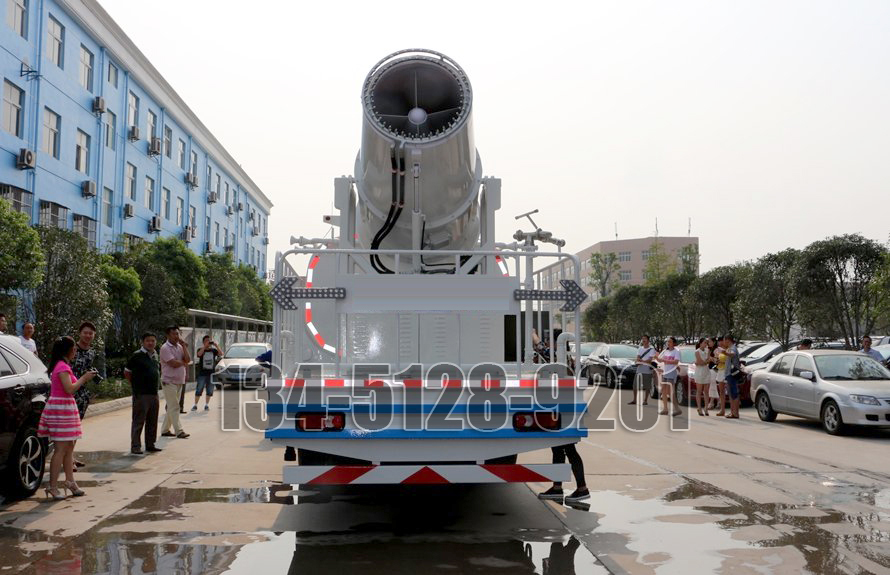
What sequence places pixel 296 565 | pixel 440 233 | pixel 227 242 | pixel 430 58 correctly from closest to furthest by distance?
1. pixel 296 565
2. pixel 430 58
3. pixel 440 233
4. pixel 227 242

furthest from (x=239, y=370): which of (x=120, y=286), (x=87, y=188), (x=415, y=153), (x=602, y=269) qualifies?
(x=602, y=269)

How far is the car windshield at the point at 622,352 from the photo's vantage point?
22703 mm

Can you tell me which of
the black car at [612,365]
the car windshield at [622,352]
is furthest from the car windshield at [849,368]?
the car windshield at [622,352]

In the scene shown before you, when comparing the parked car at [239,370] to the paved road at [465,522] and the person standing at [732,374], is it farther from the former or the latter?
the person standing at [732,374]

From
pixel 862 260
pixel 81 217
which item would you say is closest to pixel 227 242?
pixel 81 217

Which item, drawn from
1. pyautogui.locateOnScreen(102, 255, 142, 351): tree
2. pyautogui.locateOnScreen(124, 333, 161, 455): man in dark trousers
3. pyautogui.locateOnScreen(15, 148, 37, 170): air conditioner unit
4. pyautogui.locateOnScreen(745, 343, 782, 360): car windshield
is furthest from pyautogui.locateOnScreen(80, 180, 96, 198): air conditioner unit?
pyautogui.locateOnScreen(745, 343, 782, 360): car windshield

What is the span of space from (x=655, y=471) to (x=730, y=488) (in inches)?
44.3

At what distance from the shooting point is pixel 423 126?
6.44 metres

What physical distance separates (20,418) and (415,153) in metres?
4.42

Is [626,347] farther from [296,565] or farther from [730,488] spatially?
[296,565]

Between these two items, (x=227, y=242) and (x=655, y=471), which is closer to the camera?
(x=655, y=471)

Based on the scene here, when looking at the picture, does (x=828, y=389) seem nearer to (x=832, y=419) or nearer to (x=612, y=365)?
(x=832, y=419)

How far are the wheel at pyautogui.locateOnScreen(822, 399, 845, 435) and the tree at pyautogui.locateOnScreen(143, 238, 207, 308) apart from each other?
72.3ft

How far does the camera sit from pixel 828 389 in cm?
1247
